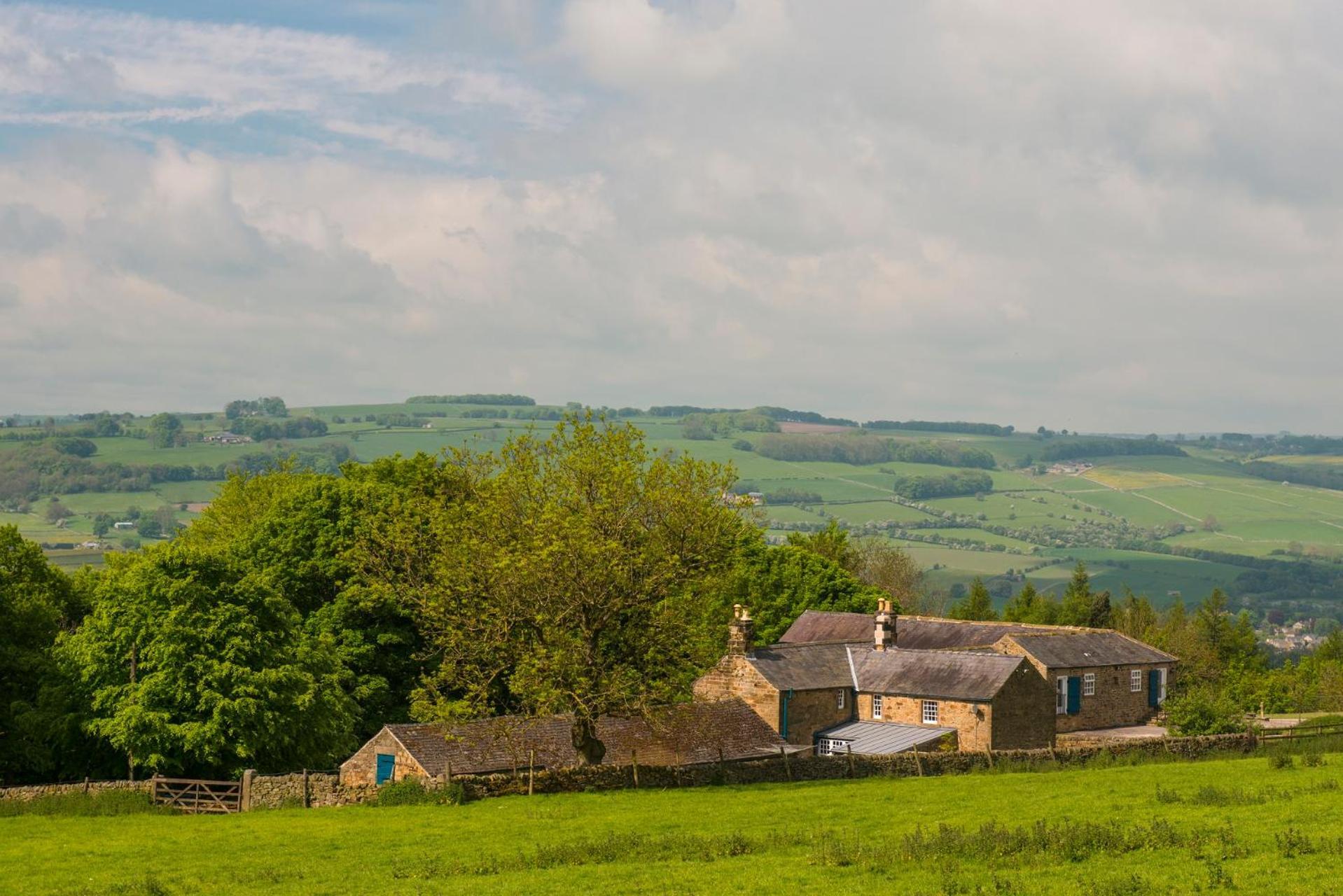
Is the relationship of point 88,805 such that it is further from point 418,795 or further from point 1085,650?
point 1085,650

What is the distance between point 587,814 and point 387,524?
21639mm

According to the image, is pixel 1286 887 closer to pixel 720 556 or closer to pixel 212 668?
pixel 720 556

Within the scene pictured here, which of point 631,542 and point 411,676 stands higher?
point 631,542

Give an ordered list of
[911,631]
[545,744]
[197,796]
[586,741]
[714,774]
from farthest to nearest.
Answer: [911,631]
[545,744]
[586,741]
[714,774]
[197,796]

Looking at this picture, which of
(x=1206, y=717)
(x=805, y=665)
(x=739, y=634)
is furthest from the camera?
(x=805, y=665)

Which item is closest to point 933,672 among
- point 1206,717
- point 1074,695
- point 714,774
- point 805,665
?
point 805,665

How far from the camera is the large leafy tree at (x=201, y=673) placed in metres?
49.0

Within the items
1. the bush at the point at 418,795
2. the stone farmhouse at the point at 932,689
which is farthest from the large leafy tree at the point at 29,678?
the stone farmhouse at the point at 932,689

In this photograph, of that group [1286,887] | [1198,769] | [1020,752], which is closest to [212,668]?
[1020,752]

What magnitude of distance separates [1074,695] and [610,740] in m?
26.4

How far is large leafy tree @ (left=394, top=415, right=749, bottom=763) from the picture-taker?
4616 cm

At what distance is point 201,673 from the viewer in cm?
4991

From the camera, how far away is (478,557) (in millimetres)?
47562

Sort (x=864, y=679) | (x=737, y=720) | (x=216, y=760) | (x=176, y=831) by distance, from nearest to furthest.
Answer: (x=176, y=831) → (x=216, y=760) → (x=737, y=720) → (x=864, y=679)
